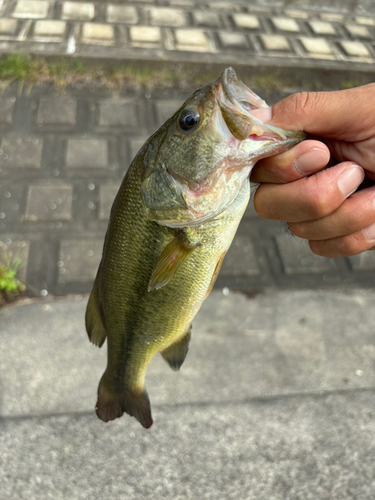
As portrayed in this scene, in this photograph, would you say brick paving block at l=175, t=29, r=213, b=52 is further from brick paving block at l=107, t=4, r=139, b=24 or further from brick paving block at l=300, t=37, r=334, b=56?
brick paving block at l=300, t=37, r=334, b=56

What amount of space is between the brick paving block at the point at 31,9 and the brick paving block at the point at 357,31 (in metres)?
3.58

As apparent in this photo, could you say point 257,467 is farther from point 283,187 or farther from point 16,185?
point 16,185

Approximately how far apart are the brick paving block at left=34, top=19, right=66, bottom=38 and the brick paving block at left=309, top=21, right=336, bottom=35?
2936 mm

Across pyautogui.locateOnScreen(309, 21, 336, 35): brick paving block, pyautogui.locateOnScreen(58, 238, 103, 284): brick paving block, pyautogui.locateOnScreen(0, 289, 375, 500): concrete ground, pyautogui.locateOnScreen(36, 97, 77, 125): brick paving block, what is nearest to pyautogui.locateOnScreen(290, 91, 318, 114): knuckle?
pyautogui.locateOnScreen(0, 289, 375, 500): concrete ground

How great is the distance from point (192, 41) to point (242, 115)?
13.0 feet

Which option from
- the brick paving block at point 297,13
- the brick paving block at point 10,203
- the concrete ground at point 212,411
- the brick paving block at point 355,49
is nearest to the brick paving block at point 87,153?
the brick paving block at point 10,203

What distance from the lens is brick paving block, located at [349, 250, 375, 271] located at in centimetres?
321

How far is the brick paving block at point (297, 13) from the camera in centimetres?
529

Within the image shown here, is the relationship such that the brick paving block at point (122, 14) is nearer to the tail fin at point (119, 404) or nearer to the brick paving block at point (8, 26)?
the brick paving block at point (8, 26)

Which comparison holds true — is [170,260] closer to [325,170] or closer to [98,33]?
[325,170]

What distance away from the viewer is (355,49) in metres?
4.88

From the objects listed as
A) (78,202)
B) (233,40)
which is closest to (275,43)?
(233,40)

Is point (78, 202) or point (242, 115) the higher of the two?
point (242, 115)

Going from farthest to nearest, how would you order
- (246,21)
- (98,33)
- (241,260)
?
1. (246,21)
2. (98,33)
3. (241,260)
